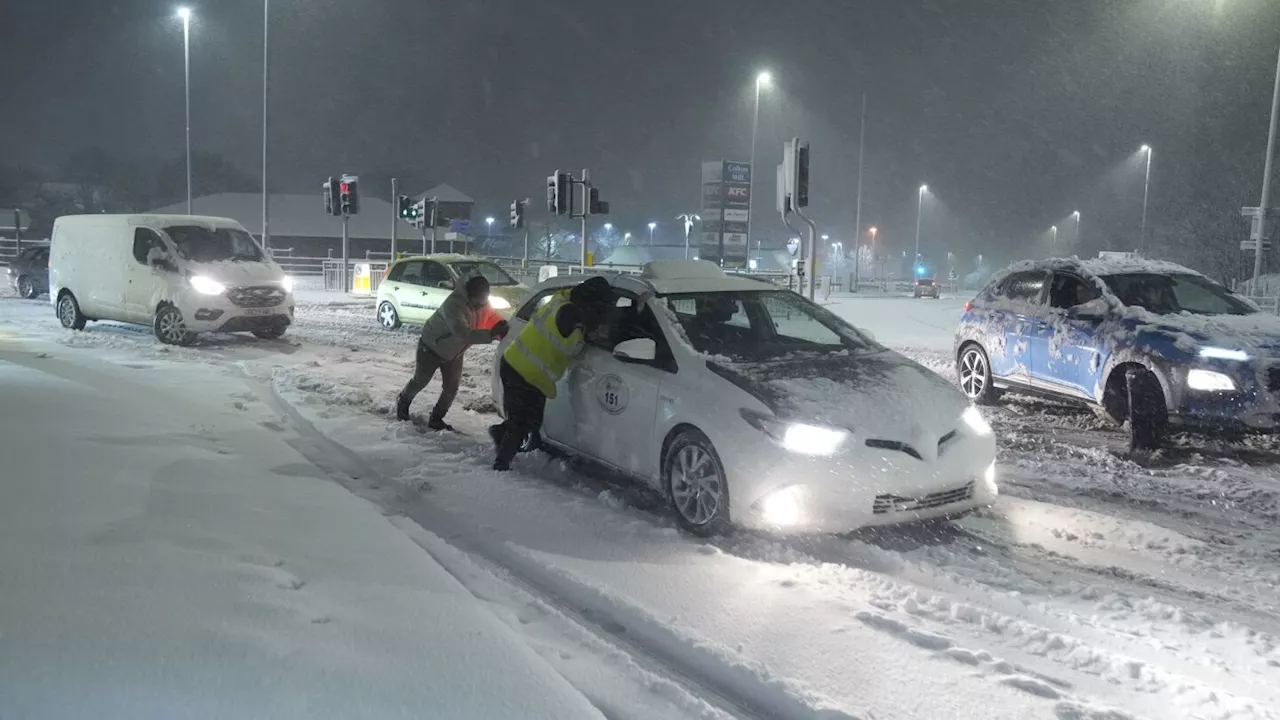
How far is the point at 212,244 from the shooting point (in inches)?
609

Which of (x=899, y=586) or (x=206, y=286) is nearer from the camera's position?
(x=899, y=586)

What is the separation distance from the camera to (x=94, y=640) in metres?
3.41

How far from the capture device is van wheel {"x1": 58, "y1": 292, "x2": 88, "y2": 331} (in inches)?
649

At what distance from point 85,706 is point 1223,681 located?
4201 millimetres

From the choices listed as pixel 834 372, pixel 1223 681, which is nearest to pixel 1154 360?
Answer: pixel 834 372

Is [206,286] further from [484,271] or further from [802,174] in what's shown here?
[802,174]

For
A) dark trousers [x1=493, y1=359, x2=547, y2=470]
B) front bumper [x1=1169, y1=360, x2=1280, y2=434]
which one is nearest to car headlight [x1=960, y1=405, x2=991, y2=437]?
dark trousers [x1=493, y1=359, x2=547, y2=470]

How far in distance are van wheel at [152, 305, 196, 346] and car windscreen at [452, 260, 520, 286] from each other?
5.56 metres

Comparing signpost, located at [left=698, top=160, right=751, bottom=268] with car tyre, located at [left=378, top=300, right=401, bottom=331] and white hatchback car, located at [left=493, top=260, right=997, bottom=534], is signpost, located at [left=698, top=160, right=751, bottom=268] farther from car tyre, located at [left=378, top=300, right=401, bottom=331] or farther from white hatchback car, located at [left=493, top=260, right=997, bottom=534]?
white hatchback car, located at [left=493, top=260, right=997, bottom=534]

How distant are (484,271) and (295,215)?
62.1m

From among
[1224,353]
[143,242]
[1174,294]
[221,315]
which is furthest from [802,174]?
[143,242]

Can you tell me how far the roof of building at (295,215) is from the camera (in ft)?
240

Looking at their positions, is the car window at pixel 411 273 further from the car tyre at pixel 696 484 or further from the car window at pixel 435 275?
the car tyre at pixel 696 484

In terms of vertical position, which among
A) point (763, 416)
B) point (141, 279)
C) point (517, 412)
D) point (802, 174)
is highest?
point (802, 174)
